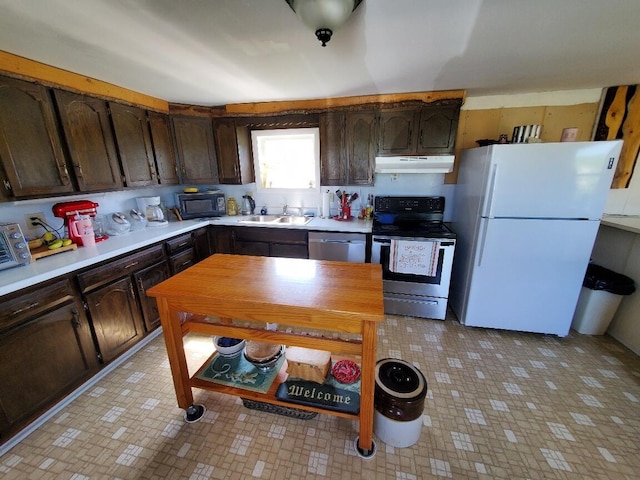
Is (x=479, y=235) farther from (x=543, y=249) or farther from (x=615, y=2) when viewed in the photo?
(x=615, y=2)

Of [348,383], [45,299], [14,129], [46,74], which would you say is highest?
[46,74]

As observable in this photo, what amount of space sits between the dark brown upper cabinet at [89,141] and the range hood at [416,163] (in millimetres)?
2595

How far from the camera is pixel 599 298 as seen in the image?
7.53 ft

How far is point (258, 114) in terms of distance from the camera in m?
3.01

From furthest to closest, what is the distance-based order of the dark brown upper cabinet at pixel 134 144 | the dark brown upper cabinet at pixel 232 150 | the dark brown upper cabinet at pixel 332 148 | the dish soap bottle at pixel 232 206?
the dish soap bottle at pixel 232 206, the dark brown upper cabinet at pixel 232 150, the dark brown upper cabinet at pixel 332 148, the dark brown upper cabinet at pixel 134 144

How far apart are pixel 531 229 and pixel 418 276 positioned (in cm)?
102

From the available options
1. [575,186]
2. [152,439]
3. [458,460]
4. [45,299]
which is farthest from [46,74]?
[575,186]

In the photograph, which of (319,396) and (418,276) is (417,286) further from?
(319,396)

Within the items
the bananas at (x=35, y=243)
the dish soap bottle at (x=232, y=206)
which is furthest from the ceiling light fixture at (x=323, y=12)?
the dish soap bottle at (x=232, y=206)

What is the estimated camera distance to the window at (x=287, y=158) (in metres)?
3.28

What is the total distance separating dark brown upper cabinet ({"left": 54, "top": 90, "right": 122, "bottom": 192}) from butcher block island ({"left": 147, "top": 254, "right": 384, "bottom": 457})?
4.71ft

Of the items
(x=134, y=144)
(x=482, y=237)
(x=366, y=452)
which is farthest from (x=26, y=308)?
(x=482, y=237)

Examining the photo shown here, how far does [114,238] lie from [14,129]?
1.01m

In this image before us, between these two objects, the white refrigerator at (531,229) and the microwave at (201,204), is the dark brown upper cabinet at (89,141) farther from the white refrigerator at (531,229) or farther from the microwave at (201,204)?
the white refrigerator at (531,229)
